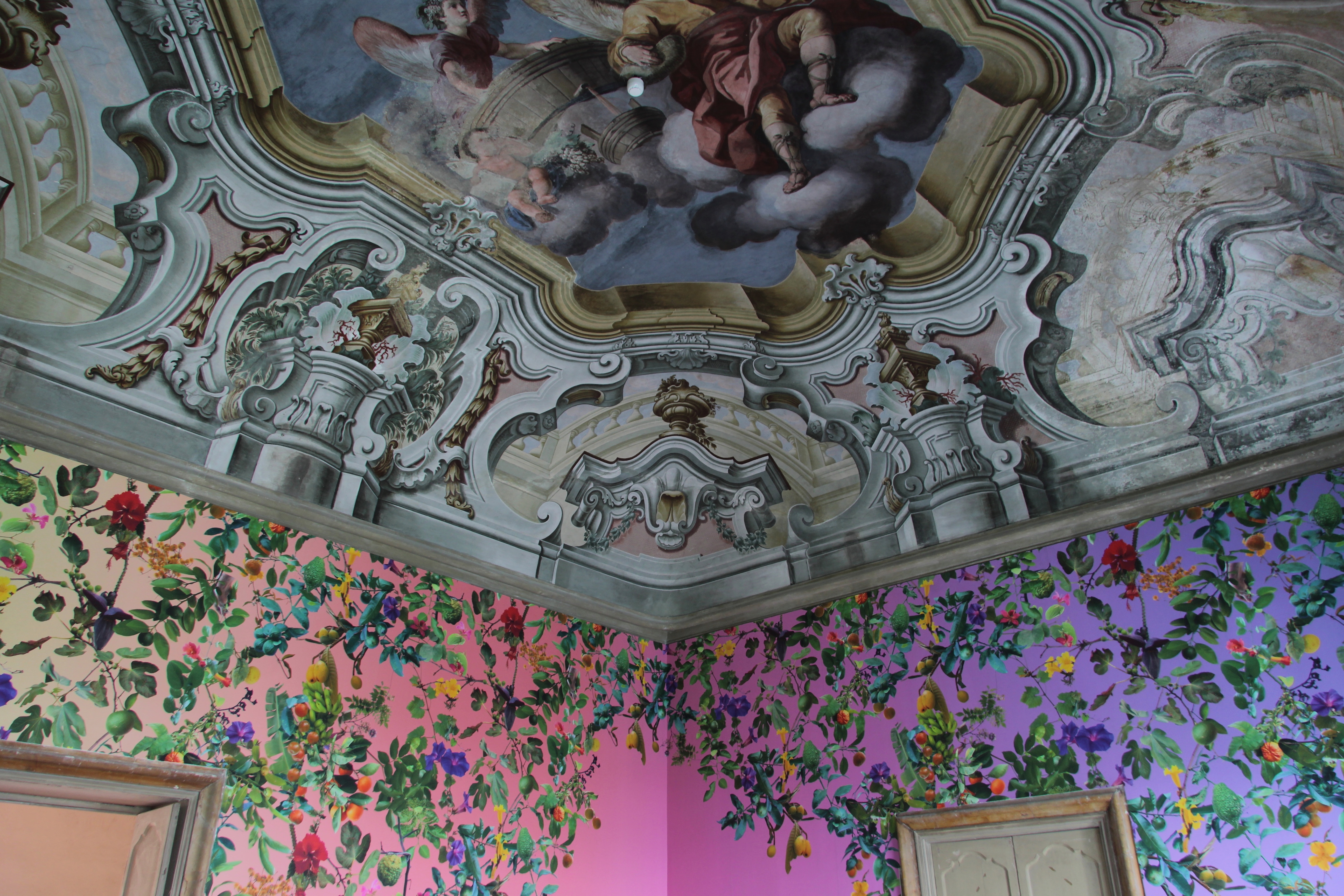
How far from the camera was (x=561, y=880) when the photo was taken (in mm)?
4082

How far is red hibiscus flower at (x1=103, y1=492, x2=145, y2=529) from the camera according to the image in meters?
3.24

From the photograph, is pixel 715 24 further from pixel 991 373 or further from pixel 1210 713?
pixel 1210 713

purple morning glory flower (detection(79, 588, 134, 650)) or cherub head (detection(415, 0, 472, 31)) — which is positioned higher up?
cherub head (detection(415, 0, 472, 31))

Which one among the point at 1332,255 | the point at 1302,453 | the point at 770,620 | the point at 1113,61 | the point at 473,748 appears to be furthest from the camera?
the point at 770,620

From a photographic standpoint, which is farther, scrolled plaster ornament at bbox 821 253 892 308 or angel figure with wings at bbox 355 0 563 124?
scrolled plaster ornament at bbox 821 253 892 308

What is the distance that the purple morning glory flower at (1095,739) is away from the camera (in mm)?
3438

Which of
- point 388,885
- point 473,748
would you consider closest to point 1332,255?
point 473,748

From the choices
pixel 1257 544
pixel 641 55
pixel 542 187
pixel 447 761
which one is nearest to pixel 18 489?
pixel 447 761

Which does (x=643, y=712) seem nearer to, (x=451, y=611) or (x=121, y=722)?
(x=451, y=611)

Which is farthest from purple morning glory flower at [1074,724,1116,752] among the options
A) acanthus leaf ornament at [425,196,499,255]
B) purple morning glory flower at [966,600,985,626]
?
acanthus leaf ornament at [425,196,499,255]

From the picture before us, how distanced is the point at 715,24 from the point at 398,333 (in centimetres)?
176

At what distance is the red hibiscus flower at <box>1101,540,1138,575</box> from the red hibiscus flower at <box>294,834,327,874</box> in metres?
3.22

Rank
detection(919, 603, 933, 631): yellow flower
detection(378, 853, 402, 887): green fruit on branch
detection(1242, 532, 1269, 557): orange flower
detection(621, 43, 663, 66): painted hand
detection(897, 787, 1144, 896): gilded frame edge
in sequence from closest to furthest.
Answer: detection(621, 43, 663, 66): painted hand → detection(897, 787, 1144, 896): gilded frame edge → detection(1242, 532, 1269, 557): orange flower → detection(378, 853, 402, 887): green fruit on branch → detection(919, 603, 933, 631): yellow flower

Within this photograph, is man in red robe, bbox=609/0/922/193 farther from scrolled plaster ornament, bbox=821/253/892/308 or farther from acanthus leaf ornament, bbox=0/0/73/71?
acanthus leaf ornament, bbox=0/0/73/71
